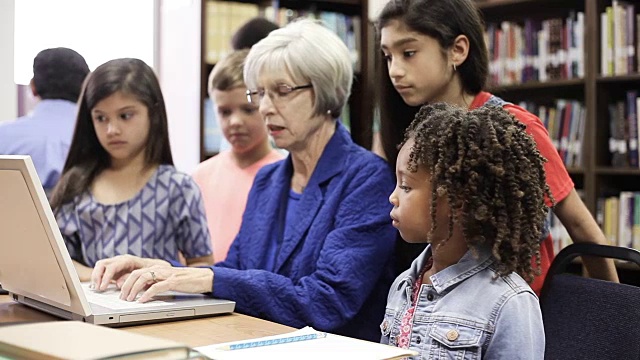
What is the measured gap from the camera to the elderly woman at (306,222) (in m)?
1.59

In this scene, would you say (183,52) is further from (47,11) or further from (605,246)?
(605,246)

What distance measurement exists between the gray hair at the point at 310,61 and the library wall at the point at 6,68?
2.22m

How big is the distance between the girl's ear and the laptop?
743mm

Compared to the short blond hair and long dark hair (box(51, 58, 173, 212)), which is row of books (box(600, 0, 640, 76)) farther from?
long dark hair (box(51, 58, 173, 212))

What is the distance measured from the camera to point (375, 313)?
69.4 inches

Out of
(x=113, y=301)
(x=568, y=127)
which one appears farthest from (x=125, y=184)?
(x=568, y=127)

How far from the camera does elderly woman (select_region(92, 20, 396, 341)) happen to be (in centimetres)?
159

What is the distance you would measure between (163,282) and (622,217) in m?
2.55

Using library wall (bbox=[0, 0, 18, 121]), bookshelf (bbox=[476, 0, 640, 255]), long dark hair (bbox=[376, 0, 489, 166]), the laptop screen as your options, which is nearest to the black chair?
long dark hair (bbox=[376, 0, 489, 166])

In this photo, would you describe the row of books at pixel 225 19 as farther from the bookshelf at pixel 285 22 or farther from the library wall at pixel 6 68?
the library wall at pixel 6 68

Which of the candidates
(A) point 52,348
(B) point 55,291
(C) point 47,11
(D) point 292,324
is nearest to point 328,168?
(D) point 292,324

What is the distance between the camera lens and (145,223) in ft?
6.75

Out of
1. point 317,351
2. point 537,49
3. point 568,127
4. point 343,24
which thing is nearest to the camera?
point 317,351

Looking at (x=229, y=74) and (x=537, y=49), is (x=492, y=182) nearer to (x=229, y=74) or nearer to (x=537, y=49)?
(x=229, y=74)
